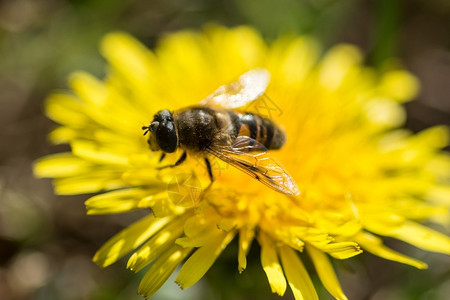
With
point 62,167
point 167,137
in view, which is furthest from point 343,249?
point 62,167

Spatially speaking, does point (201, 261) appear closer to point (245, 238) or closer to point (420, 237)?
point (245, 238)

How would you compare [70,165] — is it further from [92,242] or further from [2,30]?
[2,30]

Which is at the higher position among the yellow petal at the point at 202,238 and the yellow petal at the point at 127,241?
the yellow petal at the point at 127,241

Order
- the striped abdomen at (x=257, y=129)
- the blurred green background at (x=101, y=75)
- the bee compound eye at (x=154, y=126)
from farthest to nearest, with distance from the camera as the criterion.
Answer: the blurred green background at (x=101, y=75)
the striped abdomen at (x=257, y=129)
the bee compound eye at (x=154, y=126)

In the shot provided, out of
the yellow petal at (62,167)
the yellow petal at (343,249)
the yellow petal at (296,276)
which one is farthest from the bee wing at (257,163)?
the yellow petal at (62,167)

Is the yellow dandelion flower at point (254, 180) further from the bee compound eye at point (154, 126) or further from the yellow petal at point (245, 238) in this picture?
the bee compound eye at point (154, 126)

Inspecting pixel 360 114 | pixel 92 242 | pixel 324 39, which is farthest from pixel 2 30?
pixel 360 114
